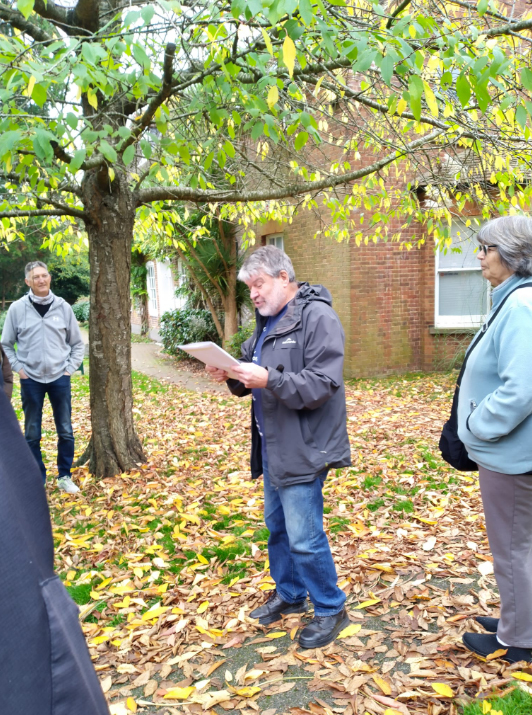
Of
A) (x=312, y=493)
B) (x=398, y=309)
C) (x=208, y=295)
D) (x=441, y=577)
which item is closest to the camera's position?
(x=312, y=493)

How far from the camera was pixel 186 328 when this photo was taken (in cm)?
1602

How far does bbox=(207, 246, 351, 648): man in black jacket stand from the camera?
286 cm

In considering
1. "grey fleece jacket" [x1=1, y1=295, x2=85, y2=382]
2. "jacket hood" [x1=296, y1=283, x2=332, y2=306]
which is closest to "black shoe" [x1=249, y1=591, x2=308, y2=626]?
"jacket hood" [x1=296, y1=283, x2=332, y2=306]

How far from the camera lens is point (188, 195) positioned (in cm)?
620

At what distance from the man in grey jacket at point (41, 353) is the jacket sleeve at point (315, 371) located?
359 cm

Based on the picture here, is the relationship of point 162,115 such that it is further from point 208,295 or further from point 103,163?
point 208,295

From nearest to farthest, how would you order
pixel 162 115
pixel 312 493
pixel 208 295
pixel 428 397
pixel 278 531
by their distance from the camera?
pixel 312 493, pixel 278 531, pixel 162 115, pixel 428 397, pixel 208 295

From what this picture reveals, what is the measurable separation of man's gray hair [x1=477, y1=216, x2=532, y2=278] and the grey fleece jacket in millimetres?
4238

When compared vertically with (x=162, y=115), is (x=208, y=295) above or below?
below

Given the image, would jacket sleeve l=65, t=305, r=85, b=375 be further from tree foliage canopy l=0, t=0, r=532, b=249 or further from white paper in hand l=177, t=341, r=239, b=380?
white paper in hand l=177, t=341, r=239, b=380

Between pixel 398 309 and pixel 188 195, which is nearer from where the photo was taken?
pixel 188 195

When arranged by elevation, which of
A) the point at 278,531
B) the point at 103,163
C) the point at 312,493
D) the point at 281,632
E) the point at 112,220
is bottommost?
the point at 281,632

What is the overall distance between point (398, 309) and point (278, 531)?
8699mm

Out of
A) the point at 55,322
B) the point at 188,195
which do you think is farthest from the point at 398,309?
the point at 55,322
